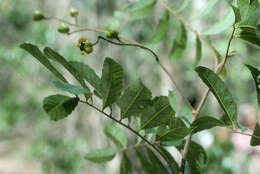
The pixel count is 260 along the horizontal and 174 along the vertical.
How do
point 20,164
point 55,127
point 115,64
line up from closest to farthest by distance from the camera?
point 115,64 < point 55,127 < point 20,164

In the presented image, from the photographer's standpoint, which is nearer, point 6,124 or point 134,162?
point 134,162

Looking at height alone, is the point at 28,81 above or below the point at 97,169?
above

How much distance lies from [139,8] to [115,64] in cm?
37

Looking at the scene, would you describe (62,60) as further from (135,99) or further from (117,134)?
(117,134)

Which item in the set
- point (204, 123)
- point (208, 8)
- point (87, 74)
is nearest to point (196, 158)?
point (204, 123)

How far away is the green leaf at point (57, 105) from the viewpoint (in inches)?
15.8

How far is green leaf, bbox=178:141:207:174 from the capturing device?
497 millimetres

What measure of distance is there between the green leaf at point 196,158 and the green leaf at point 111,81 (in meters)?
0.16

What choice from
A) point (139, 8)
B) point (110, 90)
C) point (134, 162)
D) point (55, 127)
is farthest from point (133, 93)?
point (55, 127)

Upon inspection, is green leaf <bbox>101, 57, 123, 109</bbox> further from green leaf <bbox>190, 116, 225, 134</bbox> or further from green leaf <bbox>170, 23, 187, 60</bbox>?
green leaf <bbox>170, 23, 187, 60</bbox>

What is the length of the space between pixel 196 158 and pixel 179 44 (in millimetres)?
296

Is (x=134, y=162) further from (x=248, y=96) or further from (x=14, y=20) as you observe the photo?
(x=248, y=96)

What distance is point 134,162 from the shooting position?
1.83 meters

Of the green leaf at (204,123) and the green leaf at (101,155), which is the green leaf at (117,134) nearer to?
the green leaf at (101,155)
